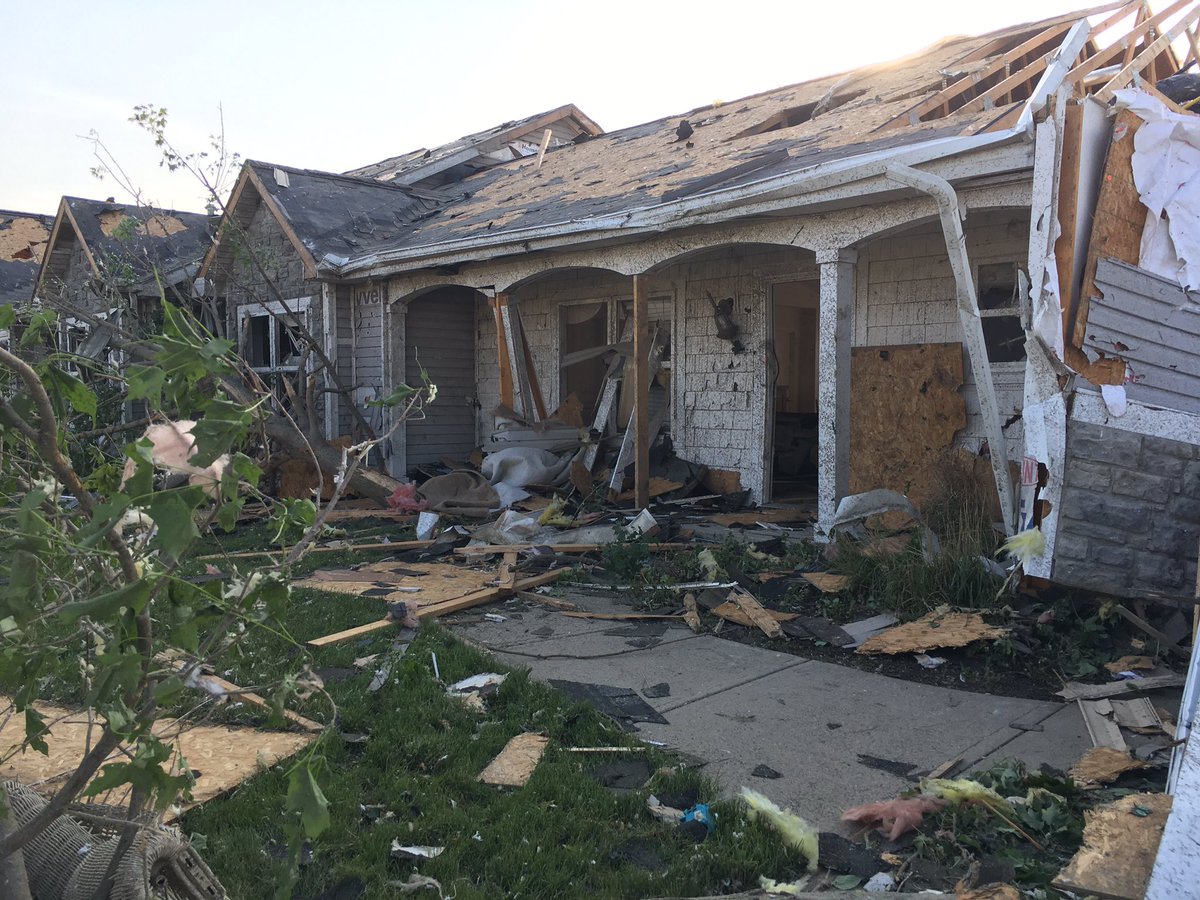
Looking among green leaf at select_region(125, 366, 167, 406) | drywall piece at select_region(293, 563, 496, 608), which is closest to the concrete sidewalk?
drywall piece at select_region(293, 563, 496, 608)

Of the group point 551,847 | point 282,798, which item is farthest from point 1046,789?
point 282,798

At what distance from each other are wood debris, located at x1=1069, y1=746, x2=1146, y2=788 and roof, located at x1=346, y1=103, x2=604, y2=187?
13713mm

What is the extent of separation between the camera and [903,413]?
889 cm

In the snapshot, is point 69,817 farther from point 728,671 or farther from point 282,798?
point 728,671

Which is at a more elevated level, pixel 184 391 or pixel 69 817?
pixel 184 391

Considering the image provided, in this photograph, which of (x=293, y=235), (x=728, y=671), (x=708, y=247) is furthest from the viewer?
(x=293, y=235)

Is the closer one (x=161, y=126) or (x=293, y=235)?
(x=161, y=126)

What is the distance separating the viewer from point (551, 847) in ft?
10.6

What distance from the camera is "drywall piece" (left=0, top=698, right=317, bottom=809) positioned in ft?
12.0

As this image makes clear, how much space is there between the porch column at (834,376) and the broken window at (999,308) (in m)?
1.36

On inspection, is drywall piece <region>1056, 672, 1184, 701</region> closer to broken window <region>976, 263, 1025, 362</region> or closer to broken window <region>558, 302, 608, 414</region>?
broken window <region>976, 263, 1025, 362</region>

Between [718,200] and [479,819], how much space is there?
6269mm

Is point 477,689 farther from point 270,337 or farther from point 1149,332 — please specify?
point 270,337

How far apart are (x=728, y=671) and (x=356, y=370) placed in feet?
32.4
